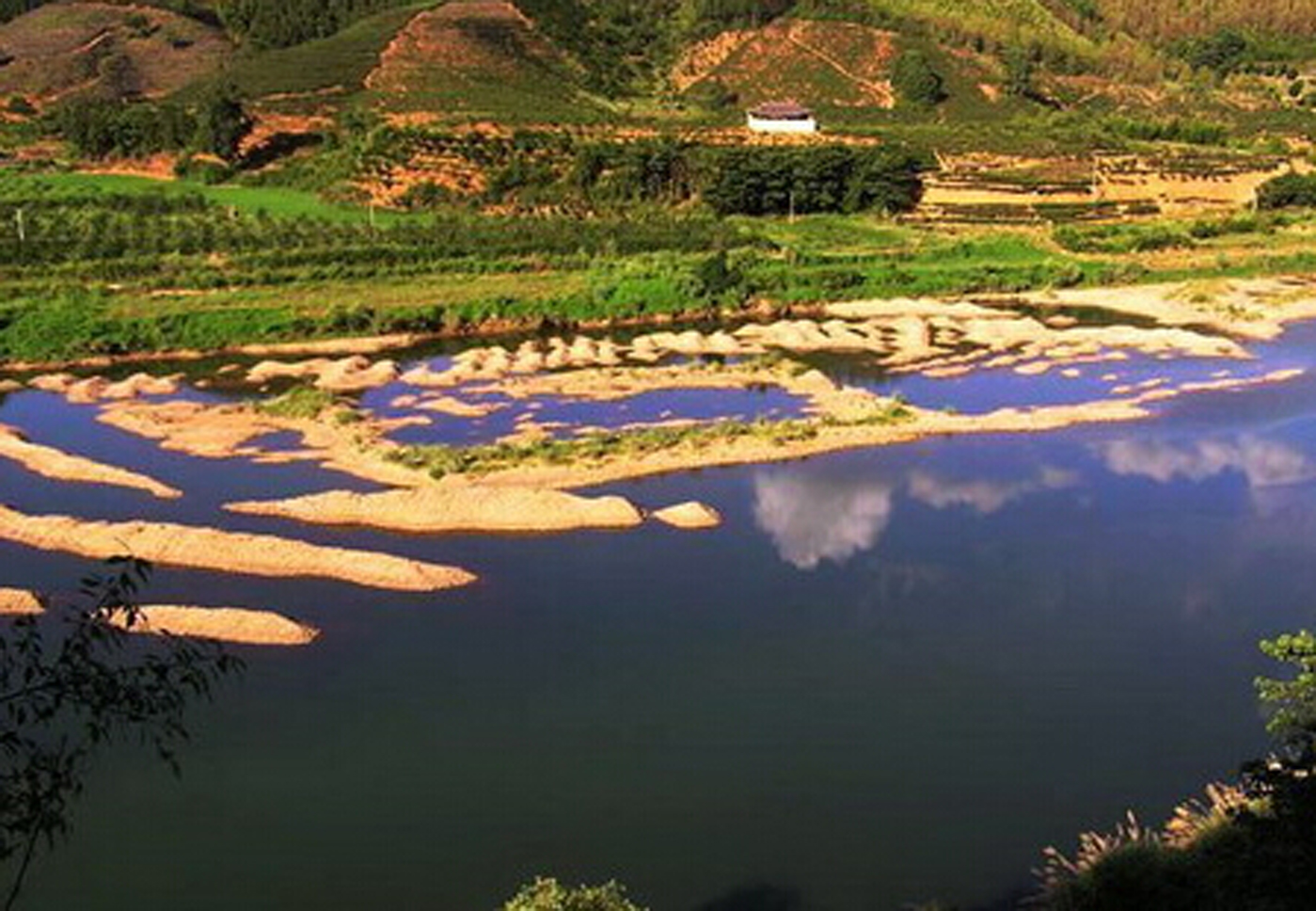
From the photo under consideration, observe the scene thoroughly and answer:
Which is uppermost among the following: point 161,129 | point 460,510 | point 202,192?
point 161,129

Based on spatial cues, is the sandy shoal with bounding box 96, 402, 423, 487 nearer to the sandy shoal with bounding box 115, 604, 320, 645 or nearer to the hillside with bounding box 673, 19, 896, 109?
the sandy shoal with bounding box 115, 604, 320, 645

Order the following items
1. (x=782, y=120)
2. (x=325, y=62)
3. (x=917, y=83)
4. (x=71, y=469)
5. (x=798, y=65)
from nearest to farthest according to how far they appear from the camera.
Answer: (x=71, y=469)
(x=782, y=120)
(x=325, y=62)
(x=917, y=83)
(x=798, y=65)

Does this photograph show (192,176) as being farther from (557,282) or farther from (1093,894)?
(1093,894)

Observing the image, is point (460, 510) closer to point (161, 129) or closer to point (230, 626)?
point (230, 626)

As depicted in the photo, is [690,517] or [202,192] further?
[202,192]

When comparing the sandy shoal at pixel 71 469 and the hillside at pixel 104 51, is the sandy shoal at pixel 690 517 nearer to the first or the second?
the sandy shoal at pixel 71 469

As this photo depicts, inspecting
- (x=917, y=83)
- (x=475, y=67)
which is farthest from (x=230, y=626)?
(x=917, y=83)

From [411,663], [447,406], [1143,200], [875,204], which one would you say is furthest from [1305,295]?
[411,663]
